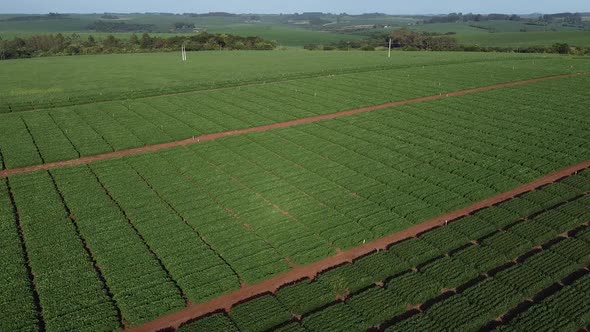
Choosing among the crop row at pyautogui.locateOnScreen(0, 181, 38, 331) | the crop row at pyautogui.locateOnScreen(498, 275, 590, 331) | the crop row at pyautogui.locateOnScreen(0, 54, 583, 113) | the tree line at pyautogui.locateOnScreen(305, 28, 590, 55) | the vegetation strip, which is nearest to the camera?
the crop row at pyautogui.locateOnScreen(498, 275, 590, 331)

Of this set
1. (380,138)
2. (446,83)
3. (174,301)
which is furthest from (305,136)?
(446,83)

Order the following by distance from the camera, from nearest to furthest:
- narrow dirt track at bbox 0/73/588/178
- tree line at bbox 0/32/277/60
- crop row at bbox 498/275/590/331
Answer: crop row at bbox 498/275/590/331, narrow dirt track at bbox 0/73/588/178, tree line at bbox 0/32/277/60

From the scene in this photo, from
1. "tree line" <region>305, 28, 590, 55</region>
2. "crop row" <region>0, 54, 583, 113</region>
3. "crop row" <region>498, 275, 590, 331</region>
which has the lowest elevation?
"crop row" <region>498, 275, 590, 331</region>

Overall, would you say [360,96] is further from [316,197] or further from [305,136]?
[316,197]

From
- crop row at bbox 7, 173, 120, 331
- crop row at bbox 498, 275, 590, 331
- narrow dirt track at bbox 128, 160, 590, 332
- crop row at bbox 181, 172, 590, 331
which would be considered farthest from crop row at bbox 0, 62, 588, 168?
crop row at bbox 498, 275, 590, 331

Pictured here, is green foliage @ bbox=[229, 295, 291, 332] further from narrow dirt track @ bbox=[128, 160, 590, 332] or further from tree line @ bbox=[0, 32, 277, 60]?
tree line @ bbox=[0, 32, 277, 60]

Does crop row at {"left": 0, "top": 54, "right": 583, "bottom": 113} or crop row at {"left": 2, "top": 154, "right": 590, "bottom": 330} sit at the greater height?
crop row at {"left": 0, "top": 54, "right": 583, "bottom": 113}

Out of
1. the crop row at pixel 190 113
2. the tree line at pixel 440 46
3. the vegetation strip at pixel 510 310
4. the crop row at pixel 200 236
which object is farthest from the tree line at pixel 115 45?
the vegetation strip at pixel 510 310

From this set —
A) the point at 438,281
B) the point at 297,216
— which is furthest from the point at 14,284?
the point at 438,281
